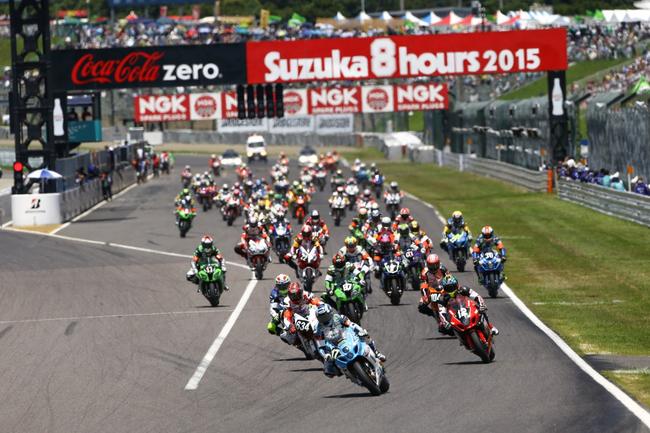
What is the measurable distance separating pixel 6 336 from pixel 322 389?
8.89 metres

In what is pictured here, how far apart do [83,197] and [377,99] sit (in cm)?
2078

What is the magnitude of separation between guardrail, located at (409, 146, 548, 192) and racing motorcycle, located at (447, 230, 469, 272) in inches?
1117

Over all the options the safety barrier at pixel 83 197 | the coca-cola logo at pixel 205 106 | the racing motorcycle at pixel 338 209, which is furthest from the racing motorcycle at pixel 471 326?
the coca-cola logo at pixel 205 106

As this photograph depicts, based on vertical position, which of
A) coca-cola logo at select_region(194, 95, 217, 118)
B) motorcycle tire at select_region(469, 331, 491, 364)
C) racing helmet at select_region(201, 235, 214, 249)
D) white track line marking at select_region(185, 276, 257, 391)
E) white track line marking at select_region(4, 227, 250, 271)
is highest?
coca-cola logo at select_region(194, 95, 217, 118)

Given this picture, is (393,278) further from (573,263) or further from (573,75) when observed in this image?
(573,75)

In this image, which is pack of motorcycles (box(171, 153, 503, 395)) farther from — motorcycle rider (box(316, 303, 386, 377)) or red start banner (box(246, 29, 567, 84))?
red start banner (box(246, 29, 567, 84))

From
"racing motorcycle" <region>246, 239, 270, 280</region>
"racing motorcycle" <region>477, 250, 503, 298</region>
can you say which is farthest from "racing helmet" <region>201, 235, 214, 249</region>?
"racing motorcycle" <region>477, 250, 503, 298</region>

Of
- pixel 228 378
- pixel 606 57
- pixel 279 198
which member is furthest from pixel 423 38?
pixel 606 57

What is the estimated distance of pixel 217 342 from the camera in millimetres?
22812

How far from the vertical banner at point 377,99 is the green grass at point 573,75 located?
967 inches

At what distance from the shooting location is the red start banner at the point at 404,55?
2163 inches

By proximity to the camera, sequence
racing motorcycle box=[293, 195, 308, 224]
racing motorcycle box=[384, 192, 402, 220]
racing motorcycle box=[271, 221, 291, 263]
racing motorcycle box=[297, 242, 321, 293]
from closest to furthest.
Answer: racing motorcycle box=[297, 242, 321, 293] → racing motorcycle box=[271, 221, 291, 263] → racing motorcycle box=[293, 195, 308, 224] → racing motorcycle box=[384, 192, 402, 220]

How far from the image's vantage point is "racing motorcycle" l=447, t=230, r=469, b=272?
32.0 metres

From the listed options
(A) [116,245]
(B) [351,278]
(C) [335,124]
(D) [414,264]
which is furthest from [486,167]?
(B) [351,278]
